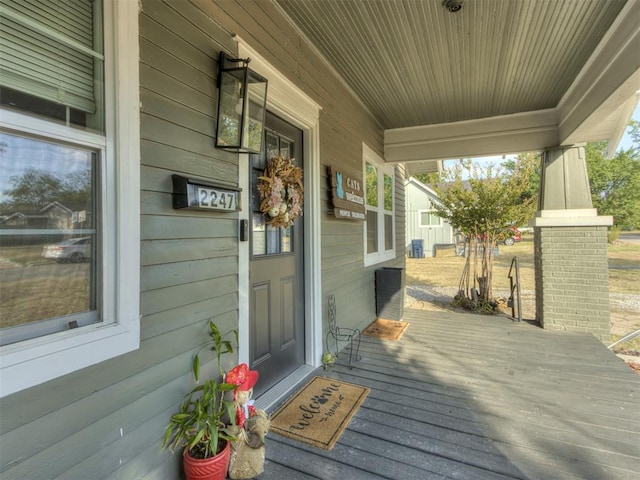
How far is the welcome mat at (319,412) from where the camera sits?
189 centimetres

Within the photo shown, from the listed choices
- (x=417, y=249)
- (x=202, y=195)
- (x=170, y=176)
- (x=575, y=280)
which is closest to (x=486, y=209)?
(x=575, y=280)

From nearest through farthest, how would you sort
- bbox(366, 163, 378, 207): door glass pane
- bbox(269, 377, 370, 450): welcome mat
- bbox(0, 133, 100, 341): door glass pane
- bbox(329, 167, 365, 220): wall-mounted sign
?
bbox(0, 133, 100, 341): door glass pane → bbox(269, 377, 370, 450): welcome mat → bbox(329, 167, 365, 220): wall-mounted sign → bbox(366, 163, 378, 207): door glass pane

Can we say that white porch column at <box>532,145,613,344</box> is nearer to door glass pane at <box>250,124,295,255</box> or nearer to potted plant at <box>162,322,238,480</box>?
door glass pane at <box>250,124,295,255</box>

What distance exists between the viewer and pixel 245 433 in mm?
1595

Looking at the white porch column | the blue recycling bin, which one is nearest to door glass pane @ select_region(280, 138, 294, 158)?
the white porch column

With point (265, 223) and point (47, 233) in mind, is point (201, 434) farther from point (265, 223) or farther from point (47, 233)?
point (265, 223)

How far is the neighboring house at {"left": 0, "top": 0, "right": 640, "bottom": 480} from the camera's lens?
102cm

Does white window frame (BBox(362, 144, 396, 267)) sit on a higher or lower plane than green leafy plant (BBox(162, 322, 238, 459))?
higher

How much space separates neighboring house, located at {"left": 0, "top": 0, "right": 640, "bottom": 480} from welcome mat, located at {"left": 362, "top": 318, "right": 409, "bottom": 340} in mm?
648

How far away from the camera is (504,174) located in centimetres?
534

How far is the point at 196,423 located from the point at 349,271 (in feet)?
7.70

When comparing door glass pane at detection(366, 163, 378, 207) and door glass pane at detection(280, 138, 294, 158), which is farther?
door glass pane at detection(366, 163, 378, 207)

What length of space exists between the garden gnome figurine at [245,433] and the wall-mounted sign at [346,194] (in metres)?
1.80

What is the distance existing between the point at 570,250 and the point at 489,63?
8.48 feet
